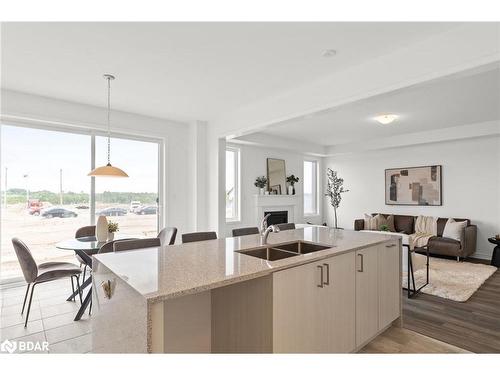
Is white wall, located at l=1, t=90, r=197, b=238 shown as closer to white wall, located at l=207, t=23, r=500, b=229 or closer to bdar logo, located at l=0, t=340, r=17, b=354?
white wall, located at l=207, t=23, r=500, b=229

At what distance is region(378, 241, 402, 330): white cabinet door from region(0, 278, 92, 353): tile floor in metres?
2.48

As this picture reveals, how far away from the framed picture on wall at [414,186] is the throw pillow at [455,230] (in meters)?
0.81

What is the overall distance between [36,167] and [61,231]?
0.99 m

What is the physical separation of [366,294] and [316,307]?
67 centimetres

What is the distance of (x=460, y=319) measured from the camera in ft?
9.52

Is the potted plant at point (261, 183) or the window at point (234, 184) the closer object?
the window at point (234, 184)

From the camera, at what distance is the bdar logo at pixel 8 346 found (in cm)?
233

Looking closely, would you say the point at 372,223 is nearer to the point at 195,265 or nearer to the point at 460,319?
the point at 460,319

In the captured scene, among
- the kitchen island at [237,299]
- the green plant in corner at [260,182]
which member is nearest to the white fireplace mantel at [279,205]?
the green plant in corner at [260,182]

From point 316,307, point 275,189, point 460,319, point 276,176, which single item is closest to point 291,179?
point 276,176

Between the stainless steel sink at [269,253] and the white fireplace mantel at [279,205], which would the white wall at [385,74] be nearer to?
the stainless steel sink at [269,253]

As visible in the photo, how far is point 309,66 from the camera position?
302cm
